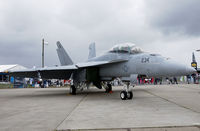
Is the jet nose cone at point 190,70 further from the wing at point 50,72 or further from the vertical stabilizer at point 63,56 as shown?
the vertical stabilizer at point 63,56

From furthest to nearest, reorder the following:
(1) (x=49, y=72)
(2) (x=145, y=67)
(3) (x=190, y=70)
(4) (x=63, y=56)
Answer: (4) (x=63, y=56) → (1) (x=49, y=72) → (2) (x=145, y=67) → (3) (x=190, y=70)

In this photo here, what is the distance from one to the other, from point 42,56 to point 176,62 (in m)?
21.9

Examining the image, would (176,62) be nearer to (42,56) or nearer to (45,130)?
(45,130)

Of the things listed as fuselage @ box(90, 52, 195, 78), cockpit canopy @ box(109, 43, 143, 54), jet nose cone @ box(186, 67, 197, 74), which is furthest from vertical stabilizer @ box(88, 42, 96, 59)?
jet nose cone @ box(186, 67, 197, 74)

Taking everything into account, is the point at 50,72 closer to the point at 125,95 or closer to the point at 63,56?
the point at 63,56

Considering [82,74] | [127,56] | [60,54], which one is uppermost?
[60,54]

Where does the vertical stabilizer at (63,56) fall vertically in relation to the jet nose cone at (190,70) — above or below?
above

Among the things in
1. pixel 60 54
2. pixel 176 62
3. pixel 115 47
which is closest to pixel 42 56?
pixel 60 54

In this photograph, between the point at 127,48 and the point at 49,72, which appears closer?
the point at 127,48

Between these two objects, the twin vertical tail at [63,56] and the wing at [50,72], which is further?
the twin vertical tail at [63,56]

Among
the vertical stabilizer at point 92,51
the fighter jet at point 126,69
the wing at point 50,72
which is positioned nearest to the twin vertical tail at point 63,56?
the vertical stabilizer at point 92,51

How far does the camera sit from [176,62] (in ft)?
25.7

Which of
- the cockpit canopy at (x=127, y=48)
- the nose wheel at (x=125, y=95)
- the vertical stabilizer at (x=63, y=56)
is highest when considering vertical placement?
the vertical stabilizer at (x=63, y=56)

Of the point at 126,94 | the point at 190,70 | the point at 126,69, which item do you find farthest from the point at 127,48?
the point at 190,70
